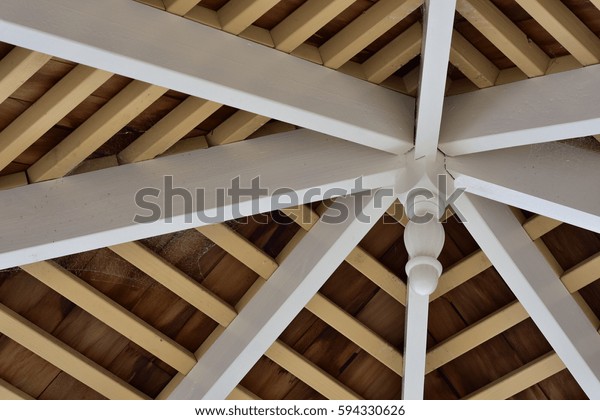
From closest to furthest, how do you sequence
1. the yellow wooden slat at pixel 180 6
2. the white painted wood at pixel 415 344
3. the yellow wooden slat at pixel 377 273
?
the yellow wooden slat at pixel 180 6 → the white painted wood at pixel 415 344 → the yellow wooden slat at pixel 377 273

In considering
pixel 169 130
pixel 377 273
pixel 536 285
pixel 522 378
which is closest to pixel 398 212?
pixel 377 273

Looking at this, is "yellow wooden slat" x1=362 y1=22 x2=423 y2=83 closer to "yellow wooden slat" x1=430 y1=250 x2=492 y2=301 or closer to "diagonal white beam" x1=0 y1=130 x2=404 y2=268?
"diagonal white beam" x1=0 y1=130 x2=404 y2=268

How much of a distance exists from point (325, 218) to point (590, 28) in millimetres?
1223

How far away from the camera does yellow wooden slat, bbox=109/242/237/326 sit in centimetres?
372

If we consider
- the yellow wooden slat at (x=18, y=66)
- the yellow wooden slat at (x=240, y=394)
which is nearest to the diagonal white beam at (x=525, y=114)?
the yellow wooden slat at (x=18, y=66)

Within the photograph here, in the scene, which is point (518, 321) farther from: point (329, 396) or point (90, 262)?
point (90, 262)

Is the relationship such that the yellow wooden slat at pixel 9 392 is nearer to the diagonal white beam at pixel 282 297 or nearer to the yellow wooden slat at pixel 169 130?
the diagonal white beam at pixel 282 297

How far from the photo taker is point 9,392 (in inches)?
156

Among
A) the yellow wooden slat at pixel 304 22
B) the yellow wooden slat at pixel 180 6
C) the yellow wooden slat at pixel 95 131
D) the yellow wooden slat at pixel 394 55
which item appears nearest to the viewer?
the yellow wooden slat at pixel 180 6

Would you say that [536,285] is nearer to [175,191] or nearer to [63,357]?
[175,191]

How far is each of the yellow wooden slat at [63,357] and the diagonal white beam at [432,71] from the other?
1.74 m

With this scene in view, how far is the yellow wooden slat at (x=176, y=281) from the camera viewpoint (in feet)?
12.2

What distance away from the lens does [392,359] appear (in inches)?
171
